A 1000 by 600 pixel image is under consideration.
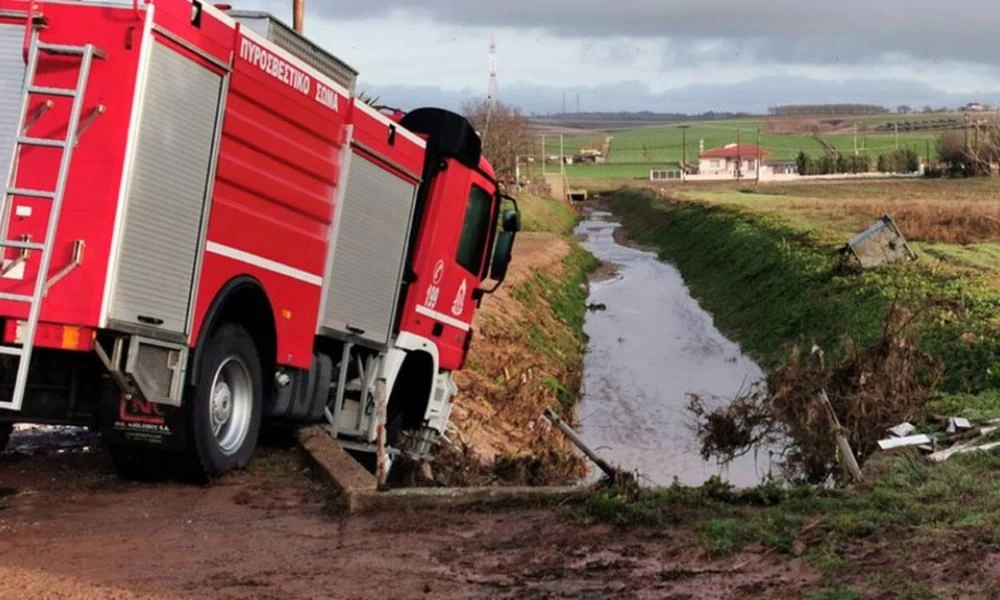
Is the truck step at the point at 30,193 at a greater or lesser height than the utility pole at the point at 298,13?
lesser

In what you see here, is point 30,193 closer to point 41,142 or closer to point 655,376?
point 41,142

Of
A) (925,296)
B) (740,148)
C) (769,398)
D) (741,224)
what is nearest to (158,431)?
(769,398)

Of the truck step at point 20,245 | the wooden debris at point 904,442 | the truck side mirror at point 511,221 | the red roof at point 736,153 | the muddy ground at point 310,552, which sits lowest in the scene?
the muddy ground at point 310,552

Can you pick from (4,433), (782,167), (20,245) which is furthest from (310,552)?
(782,167)

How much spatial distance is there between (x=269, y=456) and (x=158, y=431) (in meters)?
2.08

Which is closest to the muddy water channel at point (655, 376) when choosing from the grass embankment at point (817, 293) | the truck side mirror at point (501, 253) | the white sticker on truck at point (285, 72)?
the grass embankment at point (817, 293)

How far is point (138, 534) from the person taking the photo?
26.3ft

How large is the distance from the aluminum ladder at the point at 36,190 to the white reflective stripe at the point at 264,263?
1.23m

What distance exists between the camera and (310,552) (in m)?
7.71

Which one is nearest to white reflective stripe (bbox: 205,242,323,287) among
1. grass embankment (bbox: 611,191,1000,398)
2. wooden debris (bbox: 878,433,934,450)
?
wooden debris (bbox: 878,433,934,450)

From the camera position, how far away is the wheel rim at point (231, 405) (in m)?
9.31

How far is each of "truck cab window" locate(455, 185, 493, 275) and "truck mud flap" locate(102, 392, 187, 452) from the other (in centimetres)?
476

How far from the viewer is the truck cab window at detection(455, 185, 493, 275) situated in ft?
42.7

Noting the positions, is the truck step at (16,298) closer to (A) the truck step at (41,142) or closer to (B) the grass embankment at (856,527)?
(A) the truck step at (41,142)
